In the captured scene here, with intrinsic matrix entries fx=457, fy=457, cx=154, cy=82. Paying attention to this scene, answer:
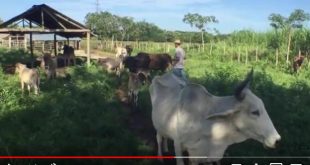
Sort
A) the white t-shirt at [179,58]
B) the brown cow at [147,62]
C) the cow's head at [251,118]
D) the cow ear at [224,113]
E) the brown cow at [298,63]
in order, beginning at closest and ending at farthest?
the cow's head at [251,118] < the cow ear at [224,113] < the white t-shirt at [179,58] < the brown cow at [147,62] < the brown cow at [298,63]

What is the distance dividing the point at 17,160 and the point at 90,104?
364cm

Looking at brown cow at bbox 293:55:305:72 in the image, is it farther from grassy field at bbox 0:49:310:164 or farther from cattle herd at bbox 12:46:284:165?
cattle herd at bbox 12:46:284:165

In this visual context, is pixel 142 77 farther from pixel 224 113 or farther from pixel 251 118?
pixel 251 118

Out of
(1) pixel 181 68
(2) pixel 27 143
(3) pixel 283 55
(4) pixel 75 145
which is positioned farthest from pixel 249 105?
(3) pixel 283 55

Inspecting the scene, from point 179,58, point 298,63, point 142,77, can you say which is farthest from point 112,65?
point 298,63

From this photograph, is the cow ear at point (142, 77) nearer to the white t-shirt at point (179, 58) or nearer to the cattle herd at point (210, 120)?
the white t-shirt at point (179, 58)

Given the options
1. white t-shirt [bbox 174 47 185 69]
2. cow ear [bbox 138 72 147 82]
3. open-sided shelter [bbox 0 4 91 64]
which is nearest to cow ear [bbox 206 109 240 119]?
white t-shirt [bbox 174 47 185 69]

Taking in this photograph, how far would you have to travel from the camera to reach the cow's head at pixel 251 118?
5.10 m

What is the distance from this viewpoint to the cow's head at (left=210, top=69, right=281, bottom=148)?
5098 mm

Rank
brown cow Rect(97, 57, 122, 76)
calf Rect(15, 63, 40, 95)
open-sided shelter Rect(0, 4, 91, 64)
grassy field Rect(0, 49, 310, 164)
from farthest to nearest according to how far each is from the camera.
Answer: open-sided shelter Rect(0, 4, 91, 64) → brown cow Rect(97, 57, 122, 76) → calf Rect(15, 63, 40, 95) → grassy field Rect(0, 49, 310, 164)

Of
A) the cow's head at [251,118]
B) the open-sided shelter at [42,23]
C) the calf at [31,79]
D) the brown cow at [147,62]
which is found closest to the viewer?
the cow's head at [251,118]

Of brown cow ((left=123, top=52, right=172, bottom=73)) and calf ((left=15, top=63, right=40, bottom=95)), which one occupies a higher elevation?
brown cow ((left=123, top=52, right=172, bottom=73))

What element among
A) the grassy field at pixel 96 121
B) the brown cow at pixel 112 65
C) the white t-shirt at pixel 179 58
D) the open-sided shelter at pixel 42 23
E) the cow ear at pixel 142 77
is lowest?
the grassy field at pixel 96 121

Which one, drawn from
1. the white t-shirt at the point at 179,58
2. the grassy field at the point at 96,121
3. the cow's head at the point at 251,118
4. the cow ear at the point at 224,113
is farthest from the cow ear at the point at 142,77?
the cow's head at the point at 251,118
